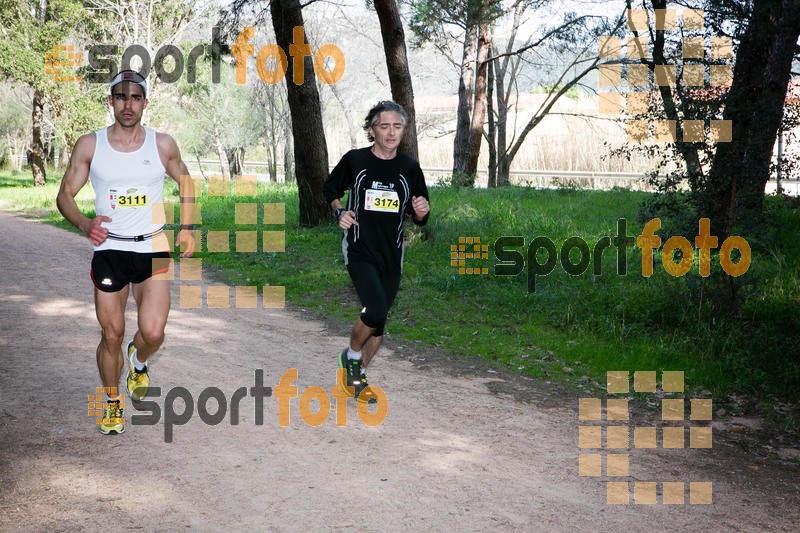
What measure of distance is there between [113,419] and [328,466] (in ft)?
5.07

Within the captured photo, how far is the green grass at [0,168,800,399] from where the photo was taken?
7.93 meters

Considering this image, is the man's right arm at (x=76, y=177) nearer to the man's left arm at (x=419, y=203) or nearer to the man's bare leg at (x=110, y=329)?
the man's bare leg at (x=110, y=329)

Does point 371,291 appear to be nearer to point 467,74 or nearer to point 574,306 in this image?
point 574,306

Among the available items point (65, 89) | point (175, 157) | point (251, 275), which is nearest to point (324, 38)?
point (65, 89)

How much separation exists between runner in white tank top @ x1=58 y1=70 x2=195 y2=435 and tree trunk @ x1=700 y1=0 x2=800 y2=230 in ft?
19.3

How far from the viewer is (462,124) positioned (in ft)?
82.8

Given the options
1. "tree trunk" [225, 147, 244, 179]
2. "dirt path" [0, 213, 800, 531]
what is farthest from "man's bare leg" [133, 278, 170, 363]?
"tree trunk" [225, 147, 244, 179]

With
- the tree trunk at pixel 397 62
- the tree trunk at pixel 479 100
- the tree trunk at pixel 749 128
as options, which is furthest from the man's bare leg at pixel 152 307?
the tree trunk at pixel 479 100

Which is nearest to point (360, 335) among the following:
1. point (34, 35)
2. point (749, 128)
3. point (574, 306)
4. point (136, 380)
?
point (136, 380)

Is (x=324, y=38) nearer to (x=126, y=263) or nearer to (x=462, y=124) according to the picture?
(x=462, y=124)

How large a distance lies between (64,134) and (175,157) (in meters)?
28.4

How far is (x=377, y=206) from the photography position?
5.93 m

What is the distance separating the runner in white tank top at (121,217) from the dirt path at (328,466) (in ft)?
2.01

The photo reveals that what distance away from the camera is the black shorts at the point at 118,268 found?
5.13m
